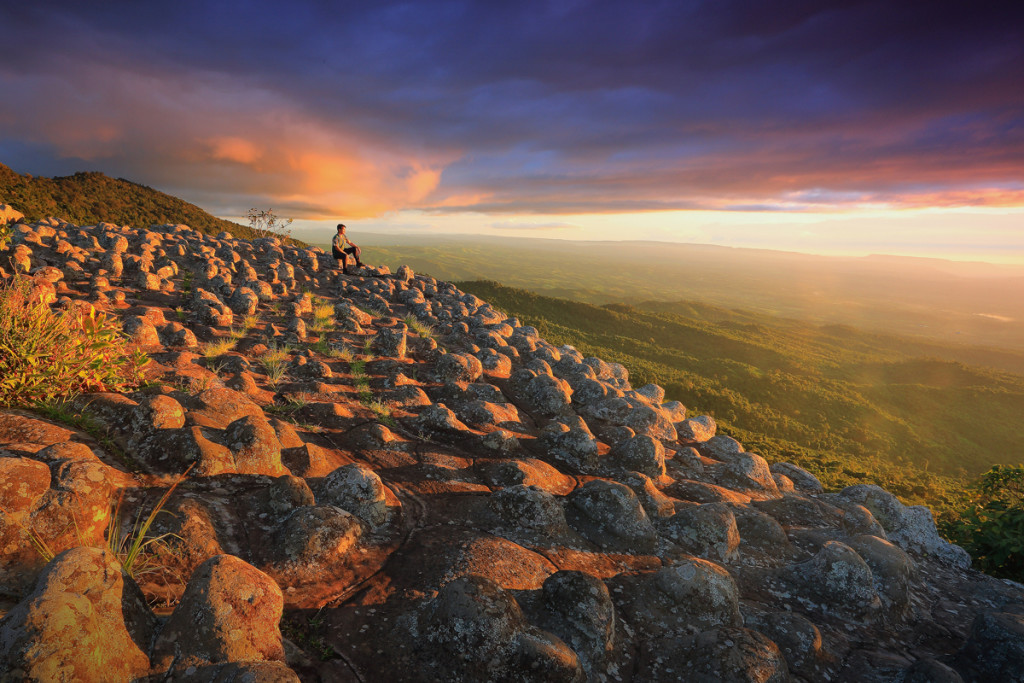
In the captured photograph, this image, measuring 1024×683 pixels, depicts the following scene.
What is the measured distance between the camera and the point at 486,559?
4383mm

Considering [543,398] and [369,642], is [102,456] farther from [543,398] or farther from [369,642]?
[543,398]

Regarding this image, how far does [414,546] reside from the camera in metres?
4.46

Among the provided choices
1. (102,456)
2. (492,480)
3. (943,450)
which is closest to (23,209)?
(102,456)

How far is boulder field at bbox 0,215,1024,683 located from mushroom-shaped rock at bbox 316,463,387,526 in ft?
0.08

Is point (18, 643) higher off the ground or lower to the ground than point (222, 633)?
higher

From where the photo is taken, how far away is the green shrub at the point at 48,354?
4.41 metres

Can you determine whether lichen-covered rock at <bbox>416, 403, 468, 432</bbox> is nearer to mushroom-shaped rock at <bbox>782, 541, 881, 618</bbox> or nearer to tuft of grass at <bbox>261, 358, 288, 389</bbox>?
tuft of grass at <bbox>261, 358, 288, 389</bbox>

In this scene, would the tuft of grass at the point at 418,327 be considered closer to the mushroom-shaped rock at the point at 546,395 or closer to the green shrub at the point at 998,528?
the mushroom-shaped rock at the point at 546,395

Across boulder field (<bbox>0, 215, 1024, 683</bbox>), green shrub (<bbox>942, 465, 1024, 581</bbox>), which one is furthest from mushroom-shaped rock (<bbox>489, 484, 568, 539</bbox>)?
green shrub (<bbox>942, 465, 1024, 581</bbox>)

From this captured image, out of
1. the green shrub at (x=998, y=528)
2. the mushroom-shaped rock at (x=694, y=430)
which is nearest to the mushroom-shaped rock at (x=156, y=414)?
the mushroom-shaped rock at (x=694, y=430)

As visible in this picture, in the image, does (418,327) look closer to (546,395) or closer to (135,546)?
(546,395)

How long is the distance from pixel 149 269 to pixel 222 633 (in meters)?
13.4

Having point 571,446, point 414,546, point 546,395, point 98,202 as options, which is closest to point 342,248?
point 546,395

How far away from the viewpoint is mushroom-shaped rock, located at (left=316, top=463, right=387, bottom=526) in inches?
182
